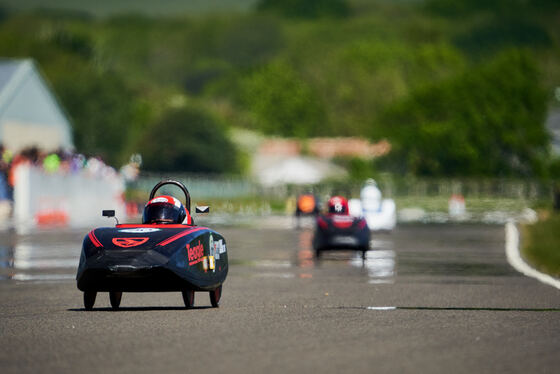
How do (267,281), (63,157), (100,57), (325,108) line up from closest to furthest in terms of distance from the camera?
(267,281), (63,157), (100,57), (325,108)

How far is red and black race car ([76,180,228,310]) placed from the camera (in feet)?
44.4

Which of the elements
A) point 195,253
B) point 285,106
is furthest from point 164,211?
point 285,106

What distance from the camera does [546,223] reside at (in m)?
36.5

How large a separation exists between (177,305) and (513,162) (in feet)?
283

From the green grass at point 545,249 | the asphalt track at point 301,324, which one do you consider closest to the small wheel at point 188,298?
the asphalt track at point 301,324

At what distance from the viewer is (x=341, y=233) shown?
84.2ft

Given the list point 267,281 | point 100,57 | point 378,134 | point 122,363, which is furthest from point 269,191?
point 122,363

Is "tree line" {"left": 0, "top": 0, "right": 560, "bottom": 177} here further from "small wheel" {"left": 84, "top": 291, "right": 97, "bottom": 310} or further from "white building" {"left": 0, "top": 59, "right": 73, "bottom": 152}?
"small wheel" {"left": 84, "top": 291, "right": 97, "bottom": 310}

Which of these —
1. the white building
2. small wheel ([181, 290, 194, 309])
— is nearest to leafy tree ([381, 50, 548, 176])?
the white building

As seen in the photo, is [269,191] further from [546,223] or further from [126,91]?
[546,223]

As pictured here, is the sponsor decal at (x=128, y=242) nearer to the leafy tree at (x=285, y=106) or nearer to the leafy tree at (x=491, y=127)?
the leafy tree at (x=491, y=127)

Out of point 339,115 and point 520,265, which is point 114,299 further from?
point 339,115

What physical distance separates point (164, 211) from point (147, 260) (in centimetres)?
144

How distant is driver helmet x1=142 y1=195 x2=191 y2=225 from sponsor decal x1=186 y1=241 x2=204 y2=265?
0.89 m
